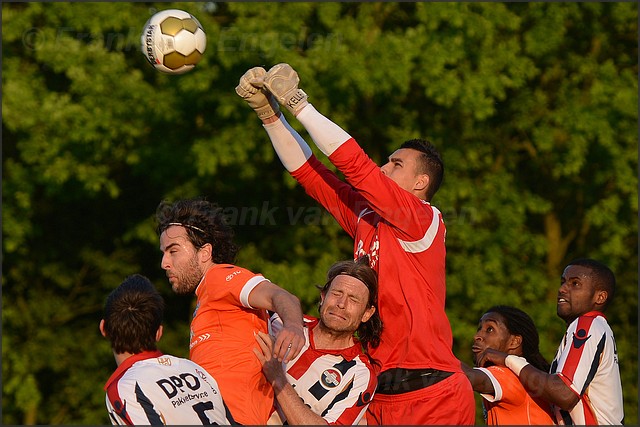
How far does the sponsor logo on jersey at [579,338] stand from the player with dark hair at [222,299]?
7.29ft

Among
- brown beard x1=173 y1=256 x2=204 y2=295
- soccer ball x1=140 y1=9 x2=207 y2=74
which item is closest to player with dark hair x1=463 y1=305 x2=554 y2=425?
brown beard x1=173 y1=256 x2=204 y2=295

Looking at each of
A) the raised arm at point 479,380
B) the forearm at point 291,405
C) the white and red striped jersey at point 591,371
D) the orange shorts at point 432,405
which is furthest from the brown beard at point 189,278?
the white and red striped jersey at point 591,371

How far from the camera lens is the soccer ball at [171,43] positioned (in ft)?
24.0

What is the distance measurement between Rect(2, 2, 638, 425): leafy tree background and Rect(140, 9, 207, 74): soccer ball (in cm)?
610

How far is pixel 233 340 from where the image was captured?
585 centimetres

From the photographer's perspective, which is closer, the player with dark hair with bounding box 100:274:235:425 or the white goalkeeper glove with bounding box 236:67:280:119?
the player with dark hair with bounding box 100:274:235:425

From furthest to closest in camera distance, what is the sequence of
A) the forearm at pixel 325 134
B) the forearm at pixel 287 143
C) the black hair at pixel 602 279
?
1. the black hair at pixel 602 279
2. the forearm at pixel 287 143
3. the forearm at pixel 325 134

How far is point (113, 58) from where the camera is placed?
1454cm

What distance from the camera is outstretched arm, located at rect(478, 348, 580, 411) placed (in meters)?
6.70

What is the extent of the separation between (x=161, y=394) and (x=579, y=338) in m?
3.07

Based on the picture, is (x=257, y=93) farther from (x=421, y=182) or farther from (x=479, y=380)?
(x=479, y=380)

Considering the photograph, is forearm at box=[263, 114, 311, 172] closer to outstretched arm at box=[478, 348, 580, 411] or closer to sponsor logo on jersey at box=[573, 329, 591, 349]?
outstretched arm at box=[478, 348, 580, 411]

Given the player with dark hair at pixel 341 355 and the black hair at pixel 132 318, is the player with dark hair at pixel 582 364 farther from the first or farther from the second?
the black hair at pixel 132 318

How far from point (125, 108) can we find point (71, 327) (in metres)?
4.20
